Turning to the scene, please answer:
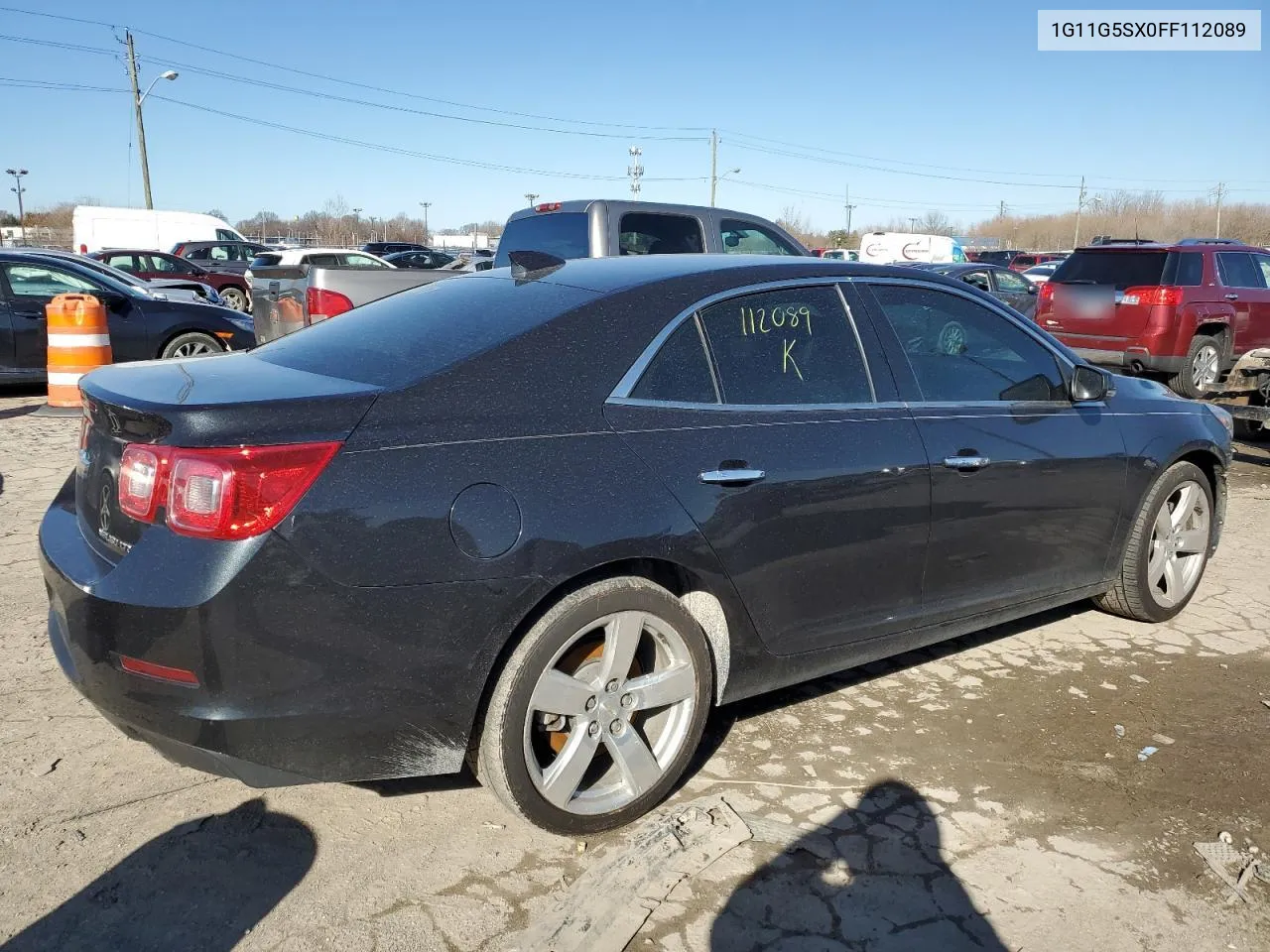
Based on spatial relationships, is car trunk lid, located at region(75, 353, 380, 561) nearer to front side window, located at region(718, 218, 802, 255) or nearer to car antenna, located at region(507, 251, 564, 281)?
car antenna, located at region(507, 251, 564, 281)

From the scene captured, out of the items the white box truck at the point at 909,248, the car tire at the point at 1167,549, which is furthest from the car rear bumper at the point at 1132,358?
the white box truck at the point at 909,248

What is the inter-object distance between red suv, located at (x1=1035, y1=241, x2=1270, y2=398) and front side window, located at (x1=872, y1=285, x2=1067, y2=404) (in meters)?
8.31

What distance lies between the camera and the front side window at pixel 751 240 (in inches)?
340

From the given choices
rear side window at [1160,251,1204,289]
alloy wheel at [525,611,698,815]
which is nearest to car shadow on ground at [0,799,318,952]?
alloy wheel at [525,611,698,815]

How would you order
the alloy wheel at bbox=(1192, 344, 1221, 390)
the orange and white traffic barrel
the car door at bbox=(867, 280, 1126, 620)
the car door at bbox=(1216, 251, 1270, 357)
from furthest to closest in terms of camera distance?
the car door at bbox=(1216, 251, 1270, 357), the alloy wheel at bbox=(1192, 344, 1221, 390), the orange and white traffic barrel, the car door at bbox=(867, 280, 1126, 620)

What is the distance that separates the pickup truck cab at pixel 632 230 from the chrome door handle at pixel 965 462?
14.6 ft

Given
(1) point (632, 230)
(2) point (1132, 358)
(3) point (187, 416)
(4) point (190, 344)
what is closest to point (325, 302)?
(1) point (632, 230)

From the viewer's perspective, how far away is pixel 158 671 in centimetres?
250

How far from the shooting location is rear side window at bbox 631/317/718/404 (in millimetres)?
3090

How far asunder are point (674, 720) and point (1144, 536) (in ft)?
8.70

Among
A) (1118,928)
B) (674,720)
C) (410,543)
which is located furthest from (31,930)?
(1118,928)

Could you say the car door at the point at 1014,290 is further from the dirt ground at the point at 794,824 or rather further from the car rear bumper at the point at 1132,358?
the dirt ground at the point at 794,824

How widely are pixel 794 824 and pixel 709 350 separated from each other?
4.75 ft

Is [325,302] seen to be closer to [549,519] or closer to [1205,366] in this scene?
[549,519]
